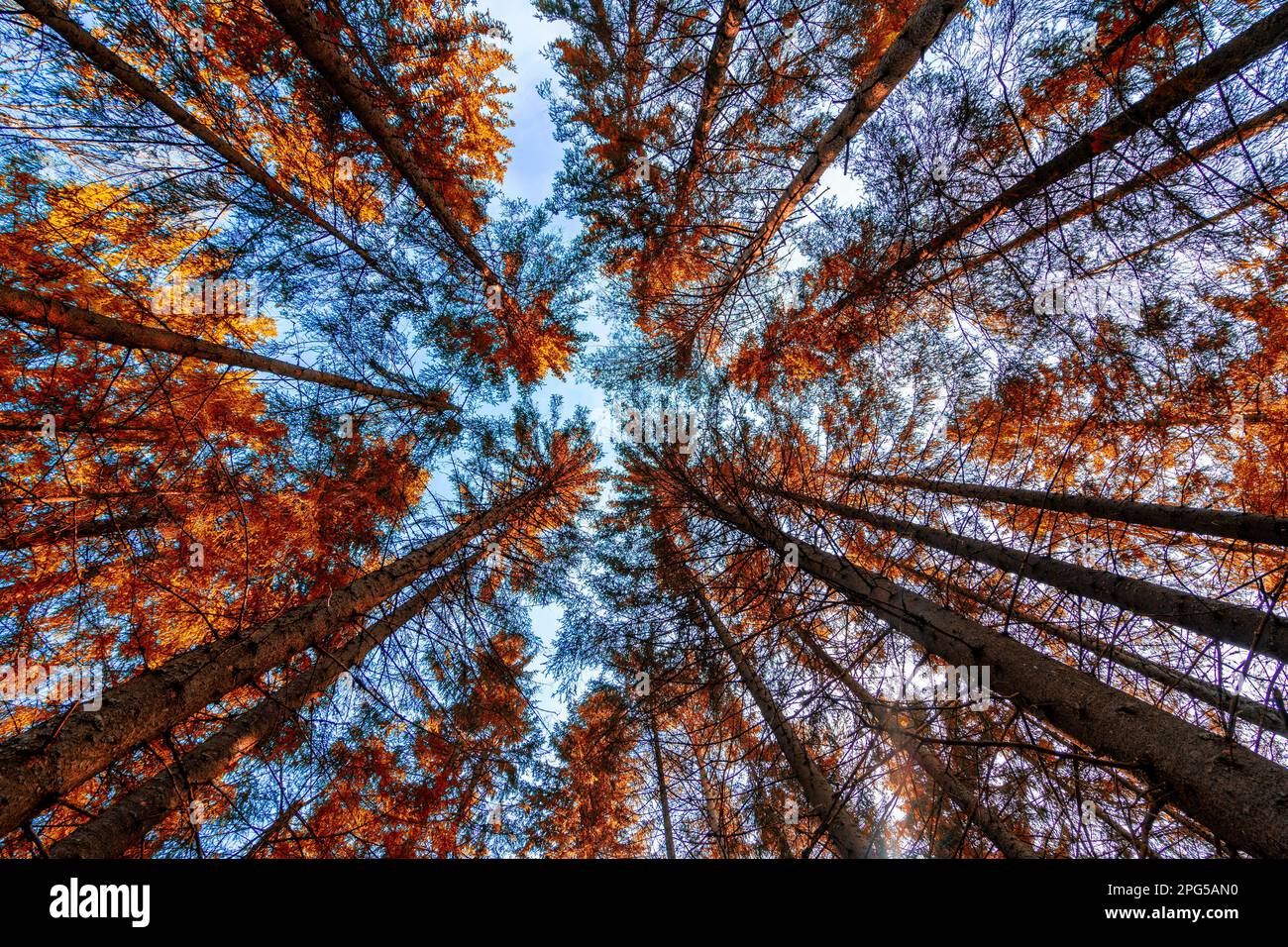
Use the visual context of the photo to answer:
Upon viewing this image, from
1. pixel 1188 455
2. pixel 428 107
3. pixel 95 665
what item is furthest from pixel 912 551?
pixel 95 665

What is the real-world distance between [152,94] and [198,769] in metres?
5.86

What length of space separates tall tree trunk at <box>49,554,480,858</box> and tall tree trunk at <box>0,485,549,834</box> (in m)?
0.27

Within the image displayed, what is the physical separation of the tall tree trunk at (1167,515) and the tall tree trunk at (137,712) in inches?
183

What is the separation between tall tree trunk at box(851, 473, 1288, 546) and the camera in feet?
11.3

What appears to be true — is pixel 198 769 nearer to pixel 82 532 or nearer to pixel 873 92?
pixel 82 532

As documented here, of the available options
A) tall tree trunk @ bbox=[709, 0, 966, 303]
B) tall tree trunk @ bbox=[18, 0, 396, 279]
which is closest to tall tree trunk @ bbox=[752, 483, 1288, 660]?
tall tree trunk @ bbox=[709, 0, 966, 303]

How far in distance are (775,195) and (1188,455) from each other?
5775 mm

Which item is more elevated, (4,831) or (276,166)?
(276,166)

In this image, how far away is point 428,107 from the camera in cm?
528

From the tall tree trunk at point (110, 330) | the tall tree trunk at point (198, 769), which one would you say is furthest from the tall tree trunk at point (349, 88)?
the tall tree trunk at point (198, 769)

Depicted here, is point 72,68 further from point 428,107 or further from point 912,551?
point 912,551

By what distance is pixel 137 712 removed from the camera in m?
2.11
